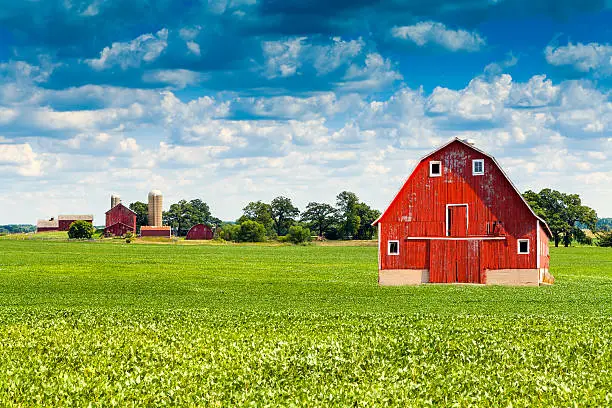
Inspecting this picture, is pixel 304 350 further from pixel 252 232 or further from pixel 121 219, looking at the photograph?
pixel 121 219

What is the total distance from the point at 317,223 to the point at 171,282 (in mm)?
118408

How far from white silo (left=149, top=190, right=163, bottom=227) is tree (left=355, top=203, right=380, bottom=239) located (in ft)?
179

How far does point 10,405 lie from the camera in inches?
630

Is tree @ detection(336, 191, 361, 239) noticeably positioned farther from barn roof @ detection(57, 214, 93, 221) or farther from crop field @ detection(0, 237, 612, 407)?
crop field @ detection(0, 237, 612, 407)

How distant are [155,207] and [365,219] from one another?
57666 millimetres

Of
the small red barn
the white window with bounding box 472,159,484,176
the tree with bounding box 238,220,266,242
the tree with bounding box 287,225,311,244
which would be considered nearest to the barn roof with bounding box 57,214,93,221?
the small red barn

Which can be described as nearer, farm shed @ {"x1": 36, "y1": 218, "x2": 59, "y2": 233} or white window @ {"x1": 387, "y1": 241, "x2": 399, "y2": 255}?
white window @ {"x1": 387, "y1": 241, "x2": 399, "y2": 255}

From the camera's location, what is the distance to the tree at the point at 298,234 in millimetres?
138625

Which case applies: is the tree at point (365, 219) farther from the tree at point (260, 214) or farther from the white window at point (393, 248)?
the white window at point (393, 248)

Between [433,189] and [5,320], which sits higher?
[433,189]

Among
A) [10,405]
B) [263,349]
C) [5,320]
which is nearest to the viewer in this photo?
[10,405]

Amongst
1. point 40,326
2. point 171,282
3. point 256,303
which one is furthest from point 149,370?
point 171,282

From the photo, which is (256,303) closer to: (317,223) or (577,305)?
(577,305)

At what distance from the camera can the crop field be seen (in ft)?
56.2
